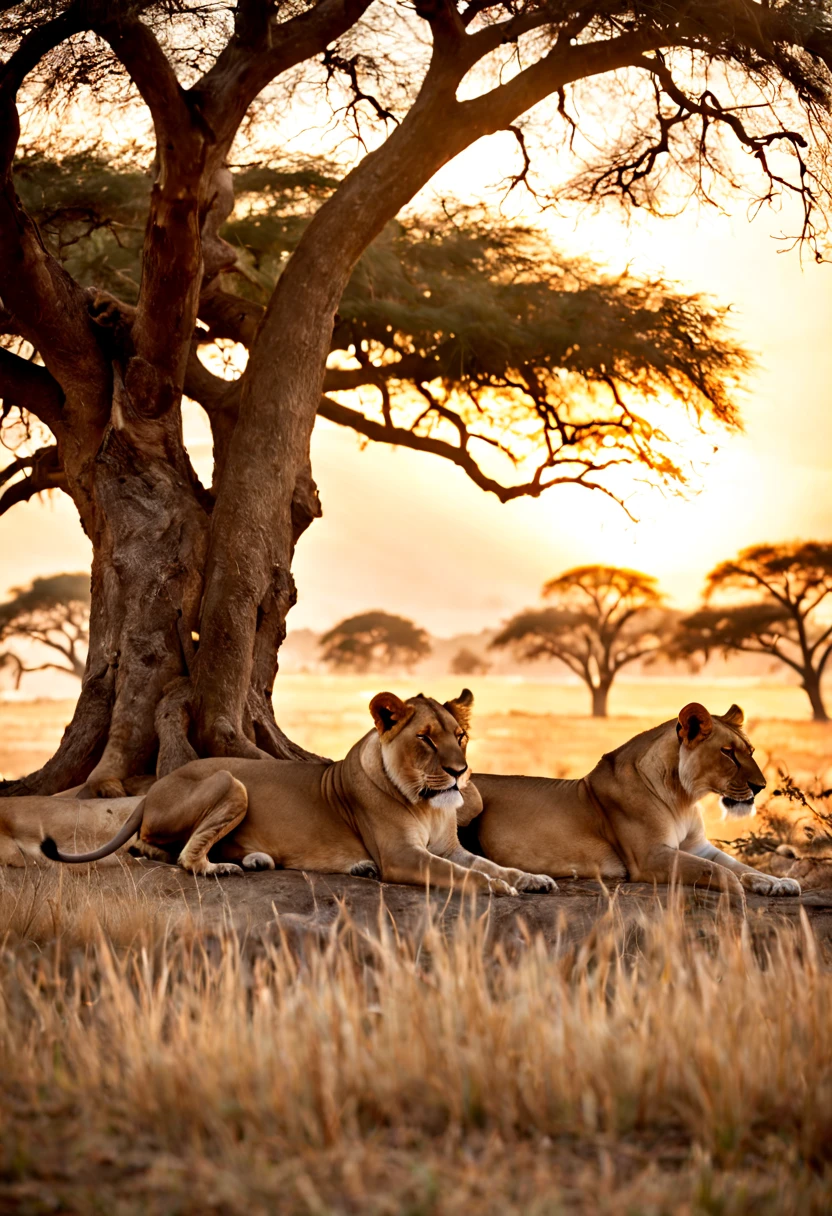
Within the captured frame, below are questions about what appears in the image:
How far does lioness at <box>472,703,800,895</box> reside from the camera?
6.04 metres

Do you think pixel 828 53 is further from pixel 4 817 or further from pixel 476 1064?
pixel 476 1064

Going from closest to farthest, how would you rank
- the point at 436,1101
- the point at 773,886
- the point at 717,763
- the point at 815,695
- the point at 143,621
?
the point at 436,1101 < the point at 773,886 < the point at 717,763 < the point at 143,621 < the point at 815,695

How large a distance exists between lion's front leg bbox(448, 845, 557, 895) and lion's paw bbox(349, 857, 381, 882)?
0.37 meters

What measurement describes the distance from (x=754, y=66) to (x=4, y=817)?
7536 millimetres

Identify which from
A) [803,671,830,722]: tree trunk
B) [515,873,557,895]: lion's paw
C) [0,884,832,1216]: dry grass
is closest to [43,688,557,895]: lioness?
[515,873,557,895]: lion's paw

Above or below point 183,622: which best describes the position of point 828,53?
above

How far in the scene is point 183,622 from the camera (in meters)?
8.90

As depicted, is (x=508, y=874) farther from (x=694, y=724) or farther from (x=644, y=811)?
(x=694, y=724)

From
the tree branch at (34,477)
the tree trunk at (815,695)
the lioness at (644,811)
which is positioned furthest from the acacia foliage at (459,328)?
the tree trunk at (815,695)

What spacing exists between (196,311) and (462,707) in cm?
448

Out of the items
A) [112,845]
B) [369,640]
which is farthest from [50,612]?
[112,845]

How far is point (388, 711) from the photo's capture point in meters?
6.09

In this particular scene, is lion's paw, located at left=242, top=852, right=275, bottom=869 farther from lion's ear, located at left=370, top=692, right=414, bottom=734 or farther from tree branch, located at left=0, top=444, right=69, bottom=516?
tree branch, located at left=0, top=444, right=69, bottom=516

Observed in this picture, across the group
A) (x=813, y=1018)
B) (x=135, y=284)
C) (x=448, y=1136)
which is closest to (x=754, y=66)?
(x=135, y=284)
